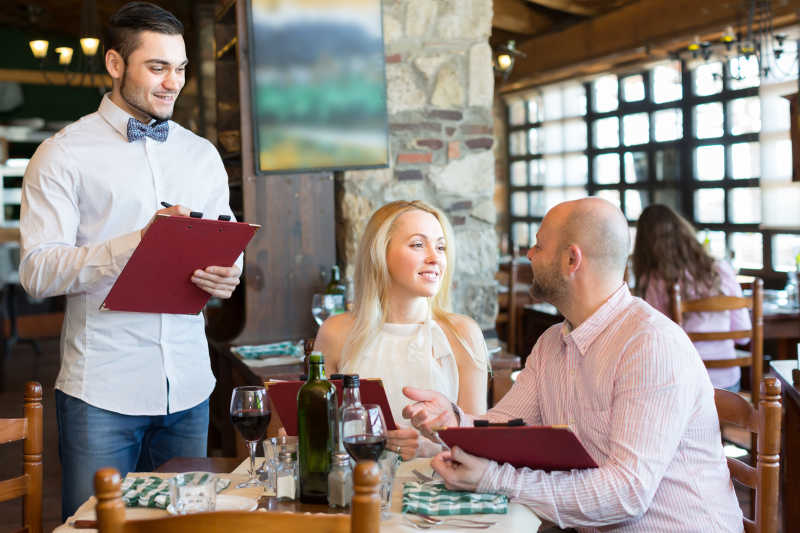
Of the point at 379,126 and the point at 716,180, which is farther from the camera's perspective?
the point at 716,180

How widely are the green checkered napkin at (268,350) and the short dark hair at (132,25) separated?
1578mm

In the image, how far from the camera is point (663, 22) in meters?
8.57

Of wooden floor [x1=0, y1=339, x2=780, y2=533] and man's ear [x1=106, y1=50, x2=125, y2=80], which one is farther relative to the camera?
wooden floor [x1=0, y1=339, x2=780, y2=533]

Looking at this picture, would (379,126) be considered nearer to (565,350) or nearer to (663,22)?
(565,350)

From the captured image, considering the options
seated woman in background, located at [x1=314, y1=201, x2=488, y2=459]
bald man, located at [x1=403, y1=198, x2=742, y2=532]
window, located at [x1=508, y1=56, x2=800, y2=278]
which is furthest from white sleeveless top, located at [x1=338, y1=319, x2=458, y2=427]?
window, located at [x1=508, y1=56, x2=800, y2=278]

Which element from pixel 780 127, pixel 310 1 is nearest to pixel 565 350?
pixel 310 1

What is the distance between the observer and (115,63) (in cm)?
224

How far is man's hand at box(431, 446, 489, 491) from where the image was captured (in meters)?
1.65

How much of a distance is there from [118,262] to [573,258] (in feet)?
3.55

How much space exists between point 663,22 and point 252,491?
7.96m

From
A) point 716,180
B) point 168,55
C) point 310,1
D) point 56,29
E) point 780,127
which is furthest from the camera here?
point 56,29

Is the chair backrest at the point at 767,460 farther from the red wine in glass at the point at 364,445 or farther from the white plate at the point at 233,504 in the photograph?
the white plate at the point at 233,504

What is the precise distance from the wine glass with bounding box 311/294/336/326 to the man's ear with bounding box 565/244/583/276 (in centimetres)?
183

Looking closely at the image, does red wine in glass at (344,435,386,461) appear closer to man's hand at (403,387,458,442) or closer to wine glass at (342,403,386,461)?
wine glass at (342,403,386,461)
